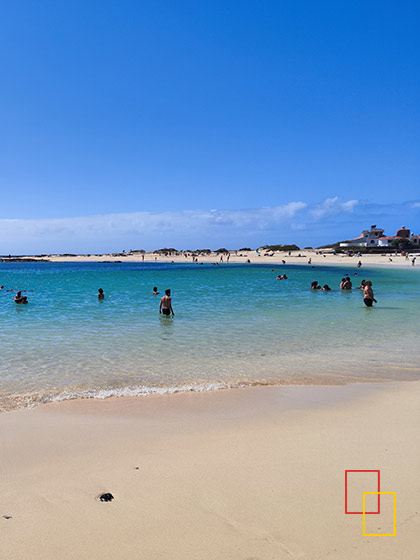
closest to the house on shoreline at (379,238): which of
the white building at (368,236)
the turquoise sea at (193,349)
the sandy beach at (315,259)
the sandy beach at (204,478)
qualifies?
the white building at (368,236)

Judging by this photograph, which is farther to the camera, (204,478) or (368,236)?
(368,236)

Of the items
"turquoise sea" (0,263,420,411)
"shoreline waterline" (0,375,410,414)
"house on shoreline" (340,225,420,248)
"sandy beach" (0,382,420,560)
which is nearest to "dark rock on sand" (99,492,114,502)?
"sandy beach" (0,382,420,560)

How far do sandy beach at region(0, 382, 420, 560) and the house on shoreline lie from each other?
4361 inches

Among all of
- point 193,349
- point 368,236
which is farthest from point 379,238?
point 193,349

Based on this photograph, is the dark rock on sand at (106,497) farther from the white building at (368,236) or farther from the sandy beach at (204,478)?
the white building at (368,236)

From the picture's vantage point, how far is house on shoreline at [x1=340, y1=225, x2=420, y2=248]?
107812mm

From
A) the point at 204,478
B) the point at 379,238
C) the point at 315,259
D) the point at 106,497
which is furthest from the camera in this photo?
the point at 379,238

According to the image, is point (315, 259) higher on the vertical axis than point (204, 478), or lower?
higher

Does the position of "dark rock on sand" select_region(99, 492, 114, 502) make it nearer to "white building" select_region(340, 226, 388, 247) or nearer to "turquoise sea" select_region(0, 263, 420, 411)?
"turquoise sea" select_region(0, 263, 420, 411)

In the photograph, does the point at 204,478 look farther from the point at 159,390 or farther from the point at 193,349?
the point at 193,349

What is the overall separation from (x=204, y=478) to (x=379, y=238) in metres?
122

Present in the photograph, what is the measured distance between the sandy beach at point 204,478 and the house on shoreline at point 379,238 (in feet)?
363

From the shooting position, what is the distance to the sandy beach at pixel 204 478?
10.2ft

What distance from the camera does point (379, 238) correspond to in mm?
114312
